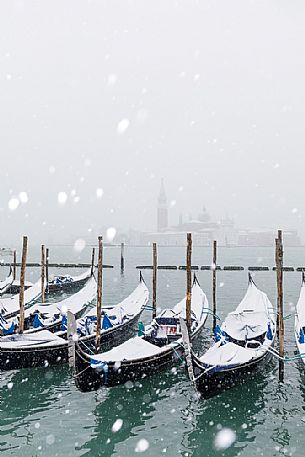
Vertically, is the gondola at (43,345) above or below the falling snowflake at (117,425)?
above

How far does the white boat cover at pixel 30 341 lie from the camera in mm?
14586

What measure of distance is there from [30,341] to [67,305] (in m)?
8.62

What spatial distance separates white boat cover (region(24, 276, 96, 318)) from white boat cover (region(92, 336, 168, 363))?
616 centimetres

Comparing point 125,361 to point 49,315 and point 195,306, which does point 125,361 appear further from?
point 195,306

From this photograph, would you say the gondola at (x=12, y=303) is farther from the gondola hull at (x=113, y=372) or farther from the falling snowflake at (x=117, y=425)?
the falling snowflake at (x=117, y=425)

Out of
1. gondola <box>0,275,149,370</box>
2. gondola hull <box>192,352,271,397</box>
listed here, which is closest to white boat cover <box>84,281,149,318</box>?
gondola <box>0,275,149,370</box>

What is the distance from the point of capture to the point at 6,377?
14773 mm

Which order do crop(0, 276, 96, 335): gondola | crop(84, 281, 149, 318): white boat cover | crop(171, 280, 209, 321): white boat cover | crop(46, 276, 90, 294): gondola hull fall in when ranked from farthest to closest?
crop(46, 276, 90, 294): gondola hull → crop(84, 281, 149, 318): white boat cover → crop(171, 280, 209, 321): white boat cover → crop(0, 276, 96, 335): gondola

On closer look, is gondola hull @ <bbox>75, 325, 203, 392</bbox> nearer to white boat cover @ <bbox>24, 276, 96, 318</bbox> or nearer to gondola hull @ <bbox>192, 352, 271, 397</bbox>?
gondola hull @ <bbox>192, 352, 271, 397</bbox>

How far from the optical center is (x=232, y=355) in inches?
528

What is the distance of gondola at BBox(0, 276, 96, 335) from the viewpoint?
717 inches

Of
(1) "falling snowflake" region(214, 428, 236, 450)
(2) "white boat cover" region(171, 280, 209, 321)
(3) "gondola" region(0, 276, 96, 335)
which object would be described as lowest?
(1) "falling snowflake" region(214, 428, 236, 450)

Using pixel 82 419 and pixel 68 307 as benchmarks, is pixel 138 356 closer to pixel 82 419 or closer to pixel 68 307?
pixel 82 419

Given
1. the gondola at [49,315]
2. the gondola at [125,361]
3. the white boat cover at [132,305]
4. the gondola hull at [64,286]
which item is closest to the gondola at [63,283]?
the gondola hull at [64,286]
